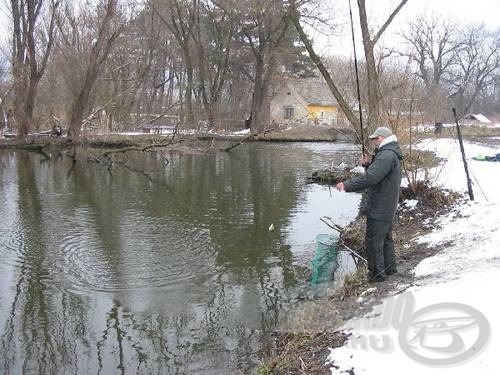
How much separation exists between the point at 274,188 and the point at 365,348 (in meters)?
12.7

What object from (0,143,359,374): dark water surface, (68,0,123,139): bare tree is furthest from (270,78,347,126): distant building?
(0,143,359,374): dark water surface

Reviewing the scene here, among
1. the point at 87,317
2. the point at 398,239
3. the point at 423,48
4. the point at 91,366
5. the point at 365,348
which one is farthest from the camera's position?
the point at 423,48

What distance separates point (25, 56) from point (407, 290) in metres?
30.1

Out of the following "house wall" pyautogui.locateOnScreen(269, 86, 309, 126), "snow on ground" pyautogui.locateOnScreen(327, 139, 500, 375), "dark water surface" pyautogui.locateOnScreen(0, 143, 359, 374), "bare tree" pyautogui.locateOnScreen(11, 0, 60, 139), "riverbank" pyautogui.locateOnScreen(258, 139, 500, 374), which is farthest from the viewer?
"house wall" pyautogui.locateOnScreen(269, 86, 309, 126)

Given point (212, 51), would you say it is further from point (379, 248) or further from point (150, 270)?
point (379, 248)

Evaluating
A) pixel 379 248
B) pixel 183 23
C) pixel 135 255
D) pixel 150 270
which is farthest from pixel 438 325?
pixel 183 23

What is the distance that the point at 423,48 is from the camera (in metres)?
62.3

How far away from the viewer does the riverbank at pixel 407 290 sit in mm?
4484

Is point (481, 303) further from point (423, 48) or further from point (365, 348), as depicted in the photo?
point (423, 48)

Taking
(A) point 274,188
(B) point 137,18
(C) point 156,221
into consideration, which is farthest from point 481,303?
(B) point 137,18

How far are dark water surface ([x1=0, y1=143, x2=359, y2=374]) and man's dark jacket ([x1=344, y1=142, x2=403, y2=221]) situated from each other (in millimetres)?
1779

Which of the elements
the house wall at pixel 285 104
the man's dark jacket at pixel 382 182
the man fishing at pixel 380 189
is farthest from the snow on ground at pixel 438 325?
the house wall at pixel 285 104

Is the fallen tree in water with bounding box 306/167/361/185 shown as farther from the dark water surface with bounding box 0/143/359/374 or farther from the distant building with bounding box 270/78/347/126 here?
the distant building with bounding box 270/78/347/126

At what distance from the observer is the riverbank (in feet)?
14.7
